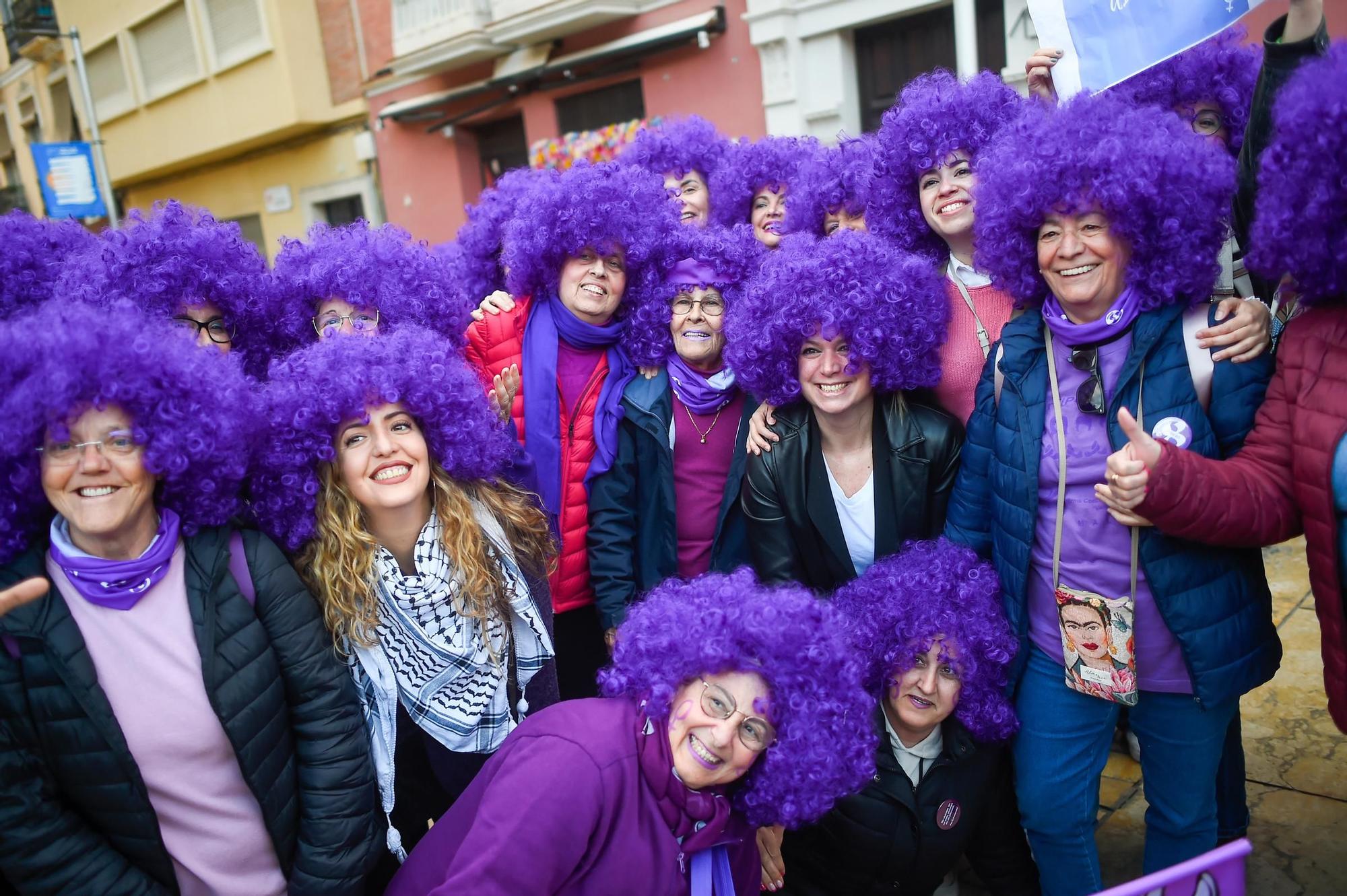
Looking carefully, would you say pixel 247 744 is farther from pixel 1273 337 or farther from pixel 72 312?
pixel 1273 337

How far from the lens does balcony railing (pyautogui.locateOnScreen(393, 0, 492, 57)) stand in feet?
42.6

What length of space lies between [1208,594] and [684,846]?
141 cm

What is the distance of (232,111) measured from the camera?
1692 centimetres

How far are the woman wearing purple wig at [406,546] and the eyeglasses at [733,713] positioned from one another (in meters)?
0.82

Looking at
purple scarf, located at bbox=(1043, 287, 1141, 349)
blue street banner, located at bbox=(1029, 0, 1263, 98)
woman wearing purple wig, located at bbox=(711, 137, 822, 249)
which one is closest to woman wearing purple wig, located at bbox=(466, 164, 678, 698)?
woman wearing purple wig, located at bbox=(711, 137, 822, 249)

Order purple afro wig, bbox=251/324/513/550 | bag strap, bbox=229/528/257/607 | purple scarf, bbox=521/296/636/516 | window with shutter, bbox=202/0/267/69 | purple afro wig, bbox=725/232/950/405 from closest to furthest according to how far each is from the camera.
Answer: bag strap, bbox=229/528/257/607 < purple afro wig, bbox=251/324/513/550 < purple afro wig, bbox=725/232/950/405 < purple scarf, bbox=521/296/636/516 < window with shutter, bbox=202/0/267/69

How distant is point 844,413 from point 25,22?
14.7 metres

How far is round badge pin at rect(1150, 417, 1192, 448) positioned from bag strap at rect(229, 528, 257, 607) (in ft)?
7.22

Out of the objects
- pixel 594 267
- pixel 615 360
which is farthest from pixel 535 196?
pixel 615 360

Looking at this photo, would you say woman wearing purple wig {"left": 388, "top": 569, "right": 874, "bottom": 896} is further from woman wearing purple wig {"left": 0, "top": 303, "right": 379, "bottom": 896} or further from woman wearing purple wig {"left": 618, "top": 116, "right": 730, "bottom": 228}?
Result: woman wearing purple wig {"left": 618, "top": 116, "right": 730, "bottom": 228}

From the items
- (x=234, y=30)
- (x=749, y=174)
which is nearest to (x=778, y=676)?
(x=749, y=174)

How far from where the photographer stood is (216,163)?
734 inches

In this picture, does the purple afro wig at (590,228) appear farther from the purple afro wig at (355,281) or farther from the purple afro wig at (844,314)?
the purple afro wig at (844,314)

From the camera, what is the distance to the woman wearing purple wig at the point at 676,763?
6.16ft
